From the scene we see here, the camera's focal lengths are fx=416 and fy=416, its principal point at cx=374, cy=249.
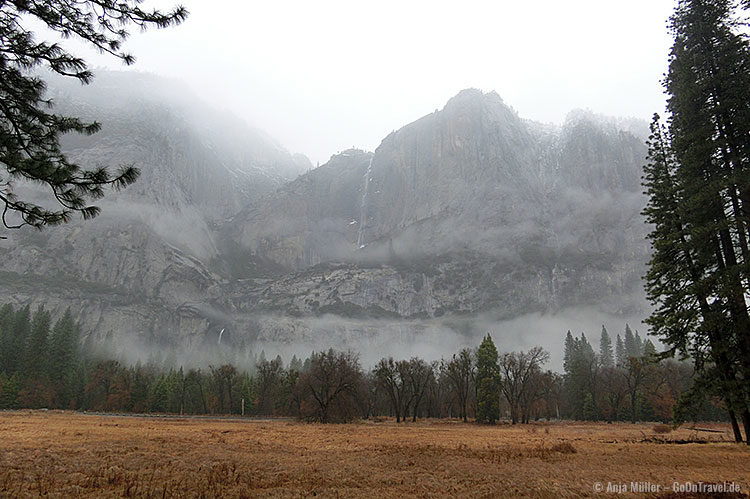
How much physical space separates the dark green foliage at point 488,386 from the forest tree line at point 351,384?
172 millimetres

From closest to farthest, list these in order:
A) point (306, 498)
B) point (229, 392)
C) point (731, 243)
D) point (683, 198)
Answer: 1. point (306, 498)
2. point (731, 243)
3. point (683, 198)
4. point (229, 392)

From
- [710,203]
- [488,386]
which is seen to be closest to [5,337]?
[488,386]

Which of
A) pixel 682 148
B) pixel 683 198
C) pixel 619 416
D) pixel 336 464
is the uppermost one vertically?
pixel 682 148

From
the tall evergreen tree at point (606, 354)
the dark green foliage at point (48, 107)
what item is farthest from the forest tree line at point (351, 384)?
the dark green foliage at point (48, 107)

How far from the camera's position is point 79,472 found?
12797 millimetres

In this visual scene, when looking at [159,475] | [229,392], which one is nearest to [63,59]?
[159,475]

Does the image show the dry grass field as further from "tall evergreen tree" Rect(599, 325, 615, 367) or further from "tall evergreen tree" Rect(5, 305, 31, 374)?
"tall evergreen tree" Rect(599, 325, 615, 367)

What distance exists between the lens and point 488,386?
7394 cm

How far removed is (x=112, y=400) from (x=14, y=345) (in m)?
25.8

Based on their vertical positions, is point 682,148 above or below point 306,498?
above

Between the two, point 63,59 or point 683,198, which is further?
point 683,198

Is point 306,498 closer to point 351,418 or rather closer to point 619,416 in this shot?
Answer: point 351,418

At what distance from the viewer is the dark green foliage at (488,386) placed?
235ft

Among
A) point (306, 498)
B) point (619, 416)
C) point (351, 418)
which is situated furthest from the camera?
point (619, 416)
